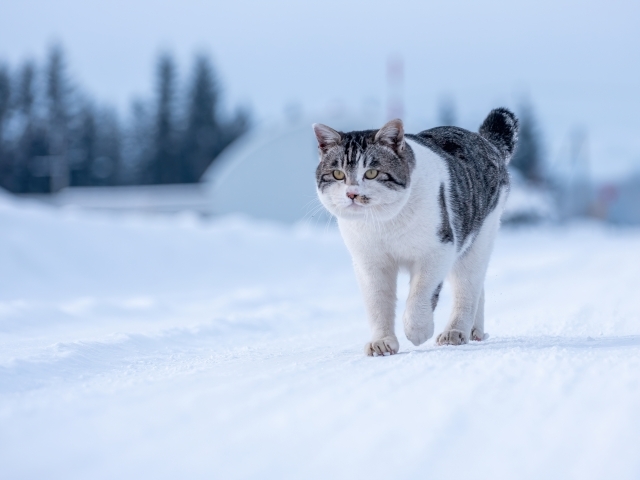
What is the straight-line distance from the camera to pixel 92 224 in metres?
10.9

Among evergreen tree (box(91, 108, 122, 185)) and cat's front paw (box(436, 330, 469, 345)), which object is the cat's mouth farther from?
evergreen tree (box(91, 108, 122, 185))

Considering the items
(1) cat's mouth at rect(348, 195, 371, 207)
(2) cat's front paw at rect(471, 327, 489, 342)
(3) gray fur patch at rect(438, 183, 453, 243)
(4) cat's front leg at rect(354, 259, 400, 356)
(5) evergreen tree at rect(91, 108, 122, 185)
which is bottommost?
(5) evergreen tree at rect(91, 108, 122, 185)

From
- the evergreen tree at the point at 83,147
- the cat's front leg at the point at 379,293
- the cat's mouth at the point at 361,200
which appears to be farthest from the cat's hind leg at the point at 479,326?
the evergreen tree at the point at 83,147

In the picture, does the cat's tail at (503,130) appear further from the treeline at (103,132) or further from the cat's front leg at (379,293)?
the treeline at (103,132)

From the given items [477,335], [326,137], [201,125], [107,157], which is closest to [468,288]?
[477,335]

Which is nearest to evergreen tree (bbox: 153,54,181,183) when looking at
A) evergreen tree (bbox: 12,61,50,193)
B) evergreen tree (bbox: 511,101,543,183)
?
evergreen tree (bbox: 12,61,50,193)

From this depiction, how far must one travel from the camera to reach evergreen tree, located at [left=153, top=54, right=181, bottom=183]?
48344 mm

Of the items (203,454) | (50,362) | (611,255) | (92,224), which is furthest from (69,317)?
(611,255)

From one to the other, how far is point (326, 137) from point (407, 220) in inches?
30.9

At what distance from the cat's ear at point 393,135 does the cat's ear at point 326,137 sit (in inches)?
11.2

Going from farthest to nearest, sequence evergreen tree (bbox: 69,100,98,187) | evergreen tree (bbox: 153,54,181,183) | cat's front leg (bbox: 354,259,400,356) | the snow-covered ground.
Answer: evergreen tree (bbox: 153,54,181,183) → evergreen tree (bbox: 69,100,98,187) → cat's front leg (bbox: 354,259,400,356) → the snow-covered ground

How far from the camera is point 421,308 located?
12.4ft

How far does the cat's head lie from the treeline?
42.2 m

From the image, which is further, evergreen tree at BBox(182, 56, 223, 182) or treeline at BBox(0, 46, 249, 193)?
evergreen tree at BBox(182, 56, 223, 182)
